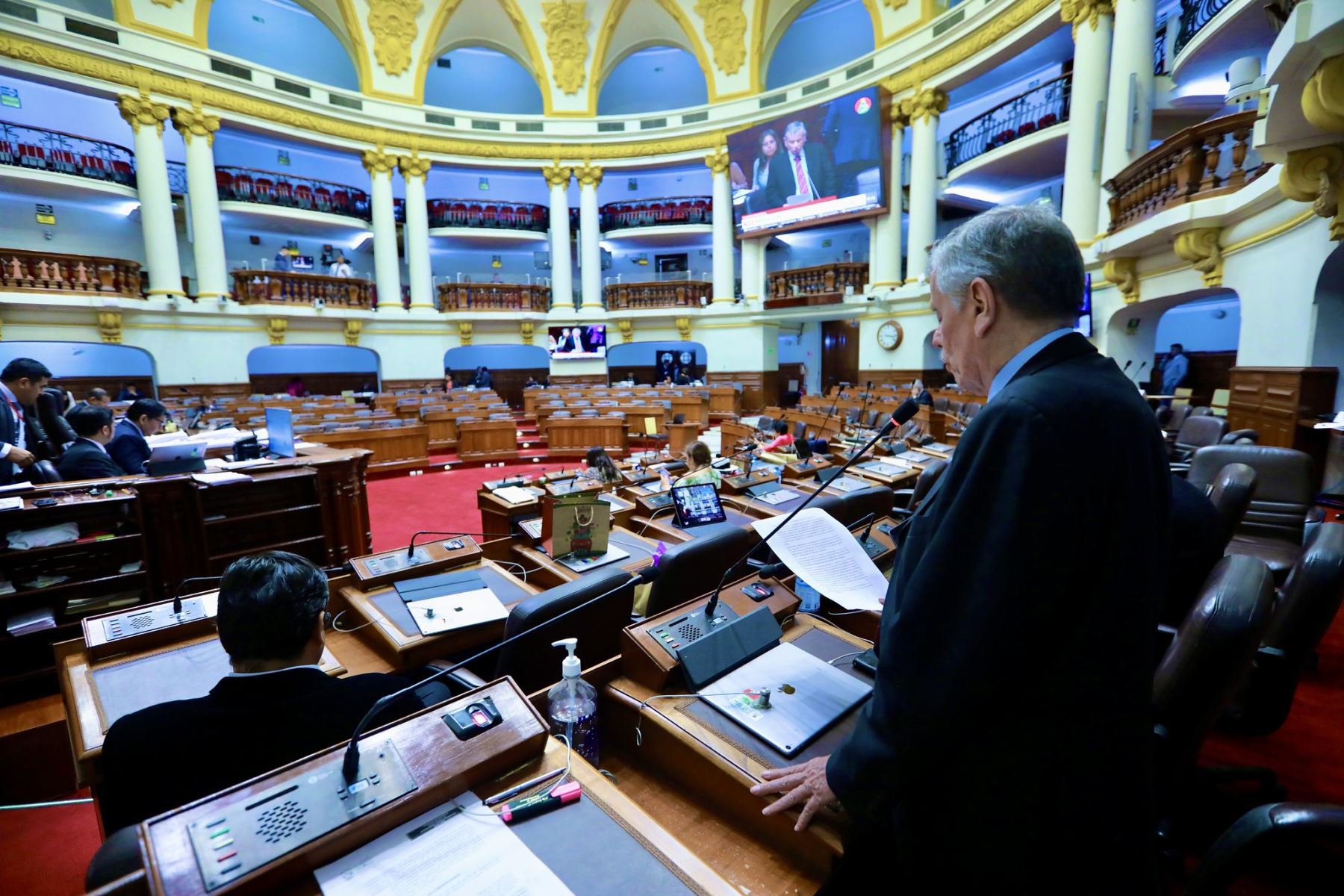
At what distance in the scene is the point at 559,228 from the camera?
52.7ft

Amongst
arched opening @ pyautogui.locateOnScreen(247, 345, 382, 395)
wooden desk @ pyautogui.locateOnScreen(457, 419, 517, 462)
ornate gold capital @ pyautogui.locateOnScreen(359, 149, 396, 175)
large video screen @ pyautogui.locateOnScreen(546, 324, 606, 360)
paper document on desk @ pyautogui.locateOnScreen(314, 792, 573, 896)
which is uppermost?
ornate gold capital @ pyautogui.locateOnScreen(359, 149, 396, 175)

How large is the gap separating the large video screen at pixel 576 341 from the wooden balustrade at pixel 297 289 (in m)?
4.71

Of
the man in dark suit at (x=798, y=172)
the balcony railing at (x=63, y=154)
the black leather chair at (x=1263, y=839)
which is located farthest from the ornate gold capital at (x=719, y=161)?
the black leather chair at (x=1263, y=839)

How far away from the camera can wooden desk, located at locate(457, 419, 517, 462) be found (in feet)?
30.0

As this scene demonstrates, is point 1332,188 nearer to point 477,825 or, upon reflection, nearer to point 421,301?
point 477,825

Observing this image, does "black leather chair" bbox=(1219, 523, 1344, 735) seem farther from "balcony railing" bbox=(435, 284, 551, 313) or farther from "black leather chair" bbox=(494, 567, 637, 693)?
"balcony railing" bbox=(435, 284, 551, 313)

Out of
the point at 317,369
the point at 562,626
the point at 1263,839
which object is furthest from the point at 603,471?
the point at 317,369

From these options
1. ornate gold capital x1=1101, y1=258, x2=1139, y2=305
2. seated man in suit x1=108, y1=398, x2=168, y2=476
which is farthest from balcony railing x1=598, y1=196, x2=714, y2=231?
seated man in suit x1=108, y1=398, x2=168, y2=476

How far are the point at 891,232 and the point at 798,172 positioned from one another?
2.81 metres

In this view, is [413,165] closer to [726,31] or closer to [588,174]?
[588,174]

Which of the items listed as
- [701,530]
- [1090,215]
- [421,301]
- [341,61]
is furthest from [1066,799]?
[341,61]

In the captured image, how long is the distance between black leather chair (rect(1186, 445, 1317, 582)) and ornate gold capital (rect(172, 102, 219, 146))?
55.4ft

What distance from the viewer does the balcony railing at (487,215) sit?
1636 cm

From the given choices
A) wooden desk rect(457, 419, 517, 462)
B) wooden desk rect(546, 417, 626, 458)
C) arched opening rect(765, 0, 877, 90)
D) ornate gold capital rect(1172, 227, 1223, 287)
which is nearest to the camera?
ornate gold capital rect(1172, 227, 1223, 287)
